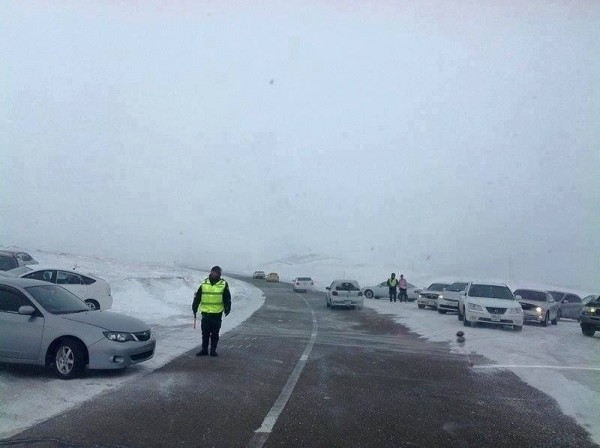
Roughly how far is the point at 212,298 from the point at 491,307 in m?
10.7

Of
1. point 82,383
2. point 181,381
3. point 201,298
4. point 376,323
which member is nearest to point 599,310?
point 376,323

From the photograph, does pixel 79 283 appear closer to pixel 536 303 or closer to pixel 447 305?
pixel 447 305

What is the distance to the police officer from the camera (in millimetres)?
10977

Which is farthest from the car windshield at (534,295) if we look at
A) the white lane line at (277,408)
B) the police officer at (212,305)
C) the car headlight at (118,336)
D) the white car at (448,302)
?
the car headlight at (118,336)

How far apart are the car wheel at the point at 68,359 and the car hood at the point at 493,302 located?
13.5 m

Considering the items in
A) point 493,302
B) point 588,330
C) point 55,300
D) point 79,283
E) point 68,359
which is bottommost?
point 588,330

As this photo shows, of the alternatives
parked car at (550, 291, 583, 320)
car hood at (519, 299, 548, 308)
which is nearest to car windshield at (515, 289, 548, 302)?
car hood at (519, 299, 548, 308)

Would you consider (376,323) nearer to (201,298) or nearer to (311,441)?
(201,298)

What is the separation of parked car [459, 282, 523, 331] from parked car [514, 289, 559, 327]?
2.88 metres

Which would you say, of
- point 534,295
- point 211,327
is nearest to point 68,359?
point 211,327

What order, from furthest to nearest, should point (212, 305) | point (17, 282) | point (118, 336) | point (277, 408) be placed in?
point (212, 305) → point (17, 282) → point (118, 336) → point (277, 408)

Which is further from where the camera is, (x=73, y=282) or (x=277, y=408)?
(x=73, y=282)

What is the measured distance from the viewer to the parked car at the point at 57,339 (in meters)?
8.45

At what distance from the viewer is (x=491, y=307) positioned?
1795cm
